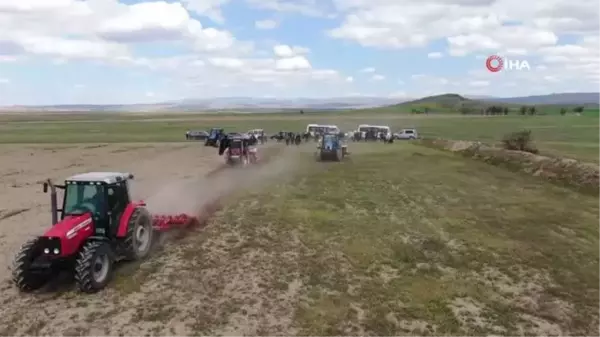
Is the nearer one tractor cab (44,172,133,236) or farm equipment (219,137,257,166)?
tractor cab (44,172,133,236)

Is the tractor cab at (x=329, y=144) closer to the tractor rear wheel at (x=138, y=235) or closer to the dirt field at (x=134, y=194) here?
the dirt field at (x=134, y=194)

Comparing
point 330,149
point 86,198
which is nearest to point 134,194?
point 86,198

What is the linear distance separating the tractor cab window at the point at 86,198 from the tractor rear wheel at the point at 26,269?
3.93 feet

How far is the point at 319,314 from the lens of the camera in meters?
12.0

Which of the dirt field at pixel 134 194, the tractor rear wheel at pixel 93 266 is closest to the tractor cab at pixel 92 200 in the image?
the tractor rear wheel at pixel 93 266

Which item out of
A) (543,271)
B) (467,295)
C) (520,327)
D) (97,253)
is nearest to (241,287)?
(97,253)

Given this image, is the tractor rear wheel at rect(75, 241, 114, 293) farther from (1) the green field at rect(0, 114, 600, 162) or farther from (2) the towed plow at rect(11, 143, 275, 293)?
(1) the green field at rect(0, 114, 600, 162)

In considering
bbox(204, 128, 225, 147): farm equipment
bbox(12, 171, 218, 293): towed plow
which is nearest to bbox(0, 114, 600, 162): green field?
bbox(204, 128, 225, 147): farm equipment

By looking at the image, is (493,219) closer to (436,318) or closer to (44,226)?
(436,318)

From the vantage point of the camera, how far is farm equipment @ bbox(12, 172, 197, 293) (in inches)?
495

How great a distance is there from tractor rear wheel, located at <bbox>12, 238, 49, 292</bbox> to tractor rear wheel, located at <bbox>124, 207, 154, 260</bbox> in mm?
2093

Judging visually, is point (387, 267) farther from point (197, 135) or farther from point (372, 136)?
point (197, 135)

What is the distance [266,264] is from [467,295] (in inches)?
205

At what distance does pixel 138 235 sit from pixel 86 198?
1.90m
